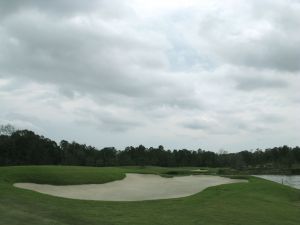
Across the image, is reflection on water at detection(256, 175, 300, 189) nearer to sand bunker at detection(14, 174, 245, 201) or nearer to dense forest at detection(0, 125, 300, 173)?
sand bunker at detection(14, 174, 245, 201)

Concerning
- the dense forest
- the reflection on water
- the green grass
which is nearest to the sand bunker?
the green grass

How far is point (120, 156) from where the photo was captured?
13738 centimetres

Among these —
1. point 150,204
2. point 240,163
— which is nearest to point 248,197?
point 150,204

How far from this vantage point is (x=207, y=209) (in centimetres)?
2030

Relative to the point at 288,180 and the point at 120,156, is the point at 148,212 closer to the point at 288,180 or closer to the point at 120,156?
the point at 288,180

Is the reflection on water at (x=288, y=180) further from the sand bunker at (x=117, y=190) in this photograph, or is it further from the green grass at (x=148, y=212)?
the green grass at (x=148, y=212)

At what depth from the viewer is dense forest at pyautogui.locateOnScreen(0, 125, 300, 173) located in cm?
11106

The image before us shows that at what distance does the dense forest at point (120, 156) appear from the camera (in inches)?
4373

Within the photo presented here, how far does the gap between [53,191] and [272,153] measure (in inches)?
6001

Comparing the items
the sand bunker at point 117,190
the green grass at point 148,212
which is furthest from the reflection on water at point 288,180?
the green grass at point 148,212

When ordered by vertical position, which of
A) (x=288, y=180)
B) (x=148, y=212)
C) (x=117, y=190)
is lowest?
(x=148, y=212)

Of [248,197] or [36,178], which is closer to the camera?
[248,197]

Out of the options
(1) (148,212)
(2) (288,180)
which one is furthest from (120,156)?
(1) (148,212)

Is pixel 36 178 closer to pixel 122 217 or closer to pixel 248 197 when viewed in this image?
pixel 248 197
